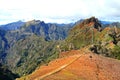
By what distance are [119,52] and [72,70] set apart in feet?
195

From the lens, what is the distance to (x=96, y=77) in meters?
25.5

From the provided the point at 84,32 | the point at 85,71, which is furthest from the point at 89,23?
the point at 85,71

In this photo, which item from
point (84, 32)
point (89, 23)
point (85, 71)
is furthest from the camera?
point (89, 23)

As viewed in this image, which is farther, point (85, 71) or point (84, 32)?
point (84, 32)

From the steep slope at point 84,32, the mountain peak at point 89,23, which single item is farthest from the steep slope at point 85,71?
the mountain peak at point 89,23

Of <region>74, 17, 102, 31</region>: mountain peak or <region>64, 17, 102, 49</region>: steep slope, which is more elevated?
<region>74, 17, 102, 31</region>: mountain peak

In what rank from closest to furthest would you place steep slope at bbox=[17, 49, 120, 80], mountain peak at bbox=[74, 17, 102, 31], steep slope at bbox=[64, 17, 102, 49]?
steep slope at bbox=[17, 49, 120, 80]
steep slope at bbox=[64, 17, 102, 49]
mountain peak at bbox=[74, 17, 102, 31]

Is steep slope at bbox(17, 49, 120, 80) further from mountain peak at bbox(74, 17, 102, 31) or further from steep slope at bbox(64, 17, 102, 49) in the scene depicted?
mountain peak at bbox(74, 17, 102, 31)

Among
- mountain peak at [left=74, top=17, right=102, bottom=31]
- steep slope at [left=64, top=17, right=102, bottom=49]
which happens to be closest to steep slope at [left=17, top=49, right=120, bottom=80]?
steep slope at [left=64, top=17, right=102, bottom=49]

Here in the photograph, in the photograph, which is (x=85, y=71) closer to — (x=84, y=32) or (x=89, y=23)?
(x=84, y=32)

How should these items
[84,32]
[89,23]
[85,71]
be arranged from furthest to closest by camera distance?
[89,23], [84,32], [85,71]

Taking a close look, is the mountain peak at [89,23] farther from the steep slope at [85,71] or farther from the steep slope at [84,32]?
the steep slope at [85,71]

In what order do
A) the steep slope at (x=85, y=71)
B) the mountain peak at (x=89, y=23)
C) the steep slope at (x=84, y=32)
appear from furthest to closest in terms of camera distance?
1. the mountain peak at (x=89, y=23)
2. the steep slope at (x=84, y=32)
3. the steep slope at (x=85, y=71)

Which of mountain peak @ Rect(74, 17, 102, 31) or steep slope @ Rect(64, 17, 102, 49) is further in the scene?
mountain peak @ Rect(74, 17, 102, 31)
